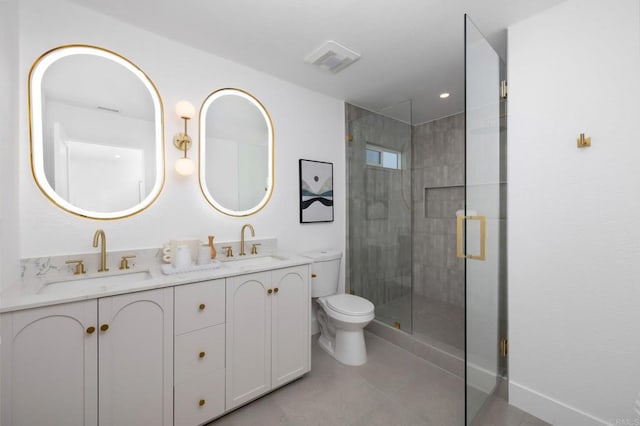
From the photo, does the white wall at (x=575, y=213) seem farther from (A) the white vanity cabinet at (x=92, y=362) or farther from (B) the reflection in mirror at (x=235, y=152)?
(A) the white vanity cabinet at (x=92, y=362)

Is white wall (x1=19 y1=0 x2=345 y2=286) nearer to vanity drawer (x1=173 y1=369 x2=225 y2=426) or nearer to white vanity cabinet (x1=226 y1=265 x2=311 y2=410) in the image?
white vanity cabinet (x1=226 y1=265 x2=311 y2=410)

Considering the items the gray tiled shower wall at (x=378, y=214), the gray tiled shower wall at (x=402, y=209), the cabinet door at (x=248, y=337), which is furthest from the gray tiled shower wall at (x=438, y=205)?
the cabinet door at (x=248, y=337)

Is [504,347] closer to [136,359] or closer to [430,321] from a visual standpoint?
[430,321]

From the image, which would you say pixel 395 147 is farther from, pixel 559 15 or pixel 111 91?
pixel 111 91

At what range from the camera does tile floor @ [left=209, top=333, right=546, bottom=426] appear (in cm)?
157

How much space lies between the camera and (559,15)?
1.50 m

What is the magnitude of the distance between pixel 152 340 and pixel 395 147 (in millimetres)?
2478

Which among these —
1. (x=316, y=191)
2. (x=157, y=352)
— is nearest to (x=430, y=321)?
(x=316, y=191)

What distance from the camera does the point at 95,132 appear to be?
162 cm

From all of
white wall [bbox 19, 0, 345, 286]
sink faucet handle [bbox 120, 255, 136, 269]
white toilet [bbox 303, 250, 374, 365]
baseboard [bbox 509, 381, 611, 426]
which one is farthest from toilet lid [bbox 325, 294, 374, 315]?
sink faucet handle [bbox 120, 255, 136, 269]

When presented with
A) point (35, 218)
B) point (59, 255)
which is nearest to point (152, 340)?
point (59, 255)

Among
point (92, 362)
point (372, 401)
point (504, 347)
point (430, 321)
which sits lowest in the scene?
point (372, 401)

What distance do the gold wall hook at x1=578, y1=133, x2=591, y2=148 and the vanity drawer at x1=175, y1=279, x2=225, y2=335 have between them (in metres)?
2.21

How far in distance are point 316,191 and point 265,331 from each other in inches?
55.3
